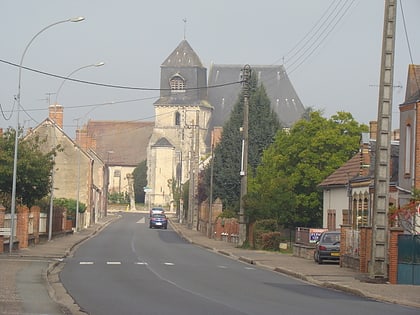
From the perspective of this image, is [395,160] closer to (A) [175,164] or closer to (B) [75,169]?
(B) [75,169]

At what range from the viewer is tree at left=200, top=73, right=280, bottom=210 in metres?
84.6

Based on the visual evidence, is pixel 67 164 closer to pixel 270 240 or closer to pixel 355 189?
pixel 270 240

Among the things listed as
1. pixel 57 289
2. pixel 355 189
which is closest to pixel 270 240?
pixel 355 189

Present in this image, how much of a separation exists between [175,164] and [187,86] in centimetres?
1607

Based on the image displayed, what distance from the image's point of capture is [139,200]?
Result: 16425cm

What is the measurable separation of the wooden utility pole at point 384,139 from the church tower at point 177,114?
363 ft

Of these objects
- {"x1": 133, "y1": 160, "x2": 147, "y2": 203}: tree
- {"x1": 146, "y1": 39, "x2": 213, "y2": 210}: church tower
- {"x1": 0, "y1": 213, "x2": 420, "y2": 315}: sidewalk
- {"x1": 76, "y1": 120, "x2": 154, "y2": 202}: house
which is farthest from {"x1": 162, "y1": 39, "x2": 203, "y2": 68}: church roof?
{"x1": 0, "y1": 213, "x2": 420, "y2": 315}: sidewalk

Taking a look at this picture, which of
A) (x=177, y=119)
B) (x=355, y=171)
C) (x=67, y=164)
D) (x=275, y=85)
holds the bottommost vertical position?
(x=355, y=171)

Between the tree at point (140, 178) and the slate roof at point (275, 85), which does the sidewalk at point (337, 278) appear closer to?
the slate roof at point (275, 85)

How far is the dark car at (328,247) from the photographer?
3922 centimetres

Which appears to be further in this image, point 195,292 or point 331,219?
point 331,219

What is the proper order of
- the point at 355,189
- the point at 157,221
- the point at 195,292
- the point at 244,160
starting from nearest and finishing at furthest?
the point at 195,292 < the point at 355,189 < the point at 244,160 < the point at 157,221

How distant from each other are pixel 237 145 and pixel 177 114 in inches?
2339

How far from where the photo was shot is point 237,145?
282 ft
